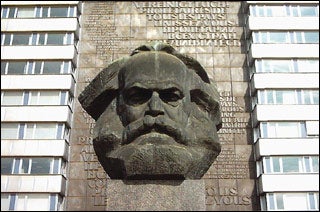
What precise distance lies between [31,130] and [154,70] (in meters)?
19.2

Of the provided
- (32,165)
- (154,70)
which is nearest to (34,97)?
(32,165)

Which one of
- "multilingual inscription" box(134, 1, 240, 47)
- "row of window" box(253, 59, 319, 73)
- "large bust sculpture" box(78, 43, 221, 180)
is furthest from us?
"multilingual inscription" box(134, 1, 240, 47)

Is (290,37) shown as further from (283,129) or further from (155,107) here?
(155,107)

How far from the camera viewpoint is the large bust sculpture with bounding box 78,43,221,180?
470 cm

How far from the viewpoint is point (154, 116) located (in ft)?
16.1

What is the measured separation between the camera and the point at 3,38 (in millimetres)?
25344

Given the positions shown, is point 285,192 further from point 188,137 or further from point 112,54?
point 188,137

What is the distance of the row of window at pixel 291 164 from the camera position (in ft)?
69.6

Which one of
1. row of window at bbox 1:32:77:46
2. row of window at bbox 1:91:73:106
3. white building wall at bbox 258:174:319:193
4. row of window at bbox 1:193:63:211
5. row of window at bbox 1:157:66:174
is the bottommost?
row of window at bbox 1:193:63:211

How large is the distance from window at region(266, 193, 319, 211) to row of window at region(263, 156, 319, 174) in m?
1.20

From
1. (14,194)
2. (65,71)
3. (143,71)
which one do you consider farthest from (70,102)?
(143,71)

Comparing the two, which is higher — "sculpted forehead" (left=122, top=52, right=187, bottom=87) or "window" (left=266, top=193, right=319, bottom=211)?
"window" (left=266, top=193, right=319, bottom=211)

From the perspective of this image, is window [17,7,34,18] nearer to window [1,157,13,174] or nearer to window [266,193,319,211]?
window [1,157,13,174]

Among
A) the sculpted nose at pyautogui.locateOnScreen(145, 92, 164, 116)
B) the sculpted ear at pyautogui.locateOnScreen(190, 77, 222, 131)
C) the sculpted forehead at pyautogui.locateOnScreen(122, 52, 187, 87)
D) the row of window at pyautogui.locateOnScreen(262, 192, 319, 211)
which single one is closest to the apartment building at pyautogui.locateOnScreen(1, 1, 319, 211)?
the row of window at pyautogui.locateOnScreen(262, 192, 319, 211)
